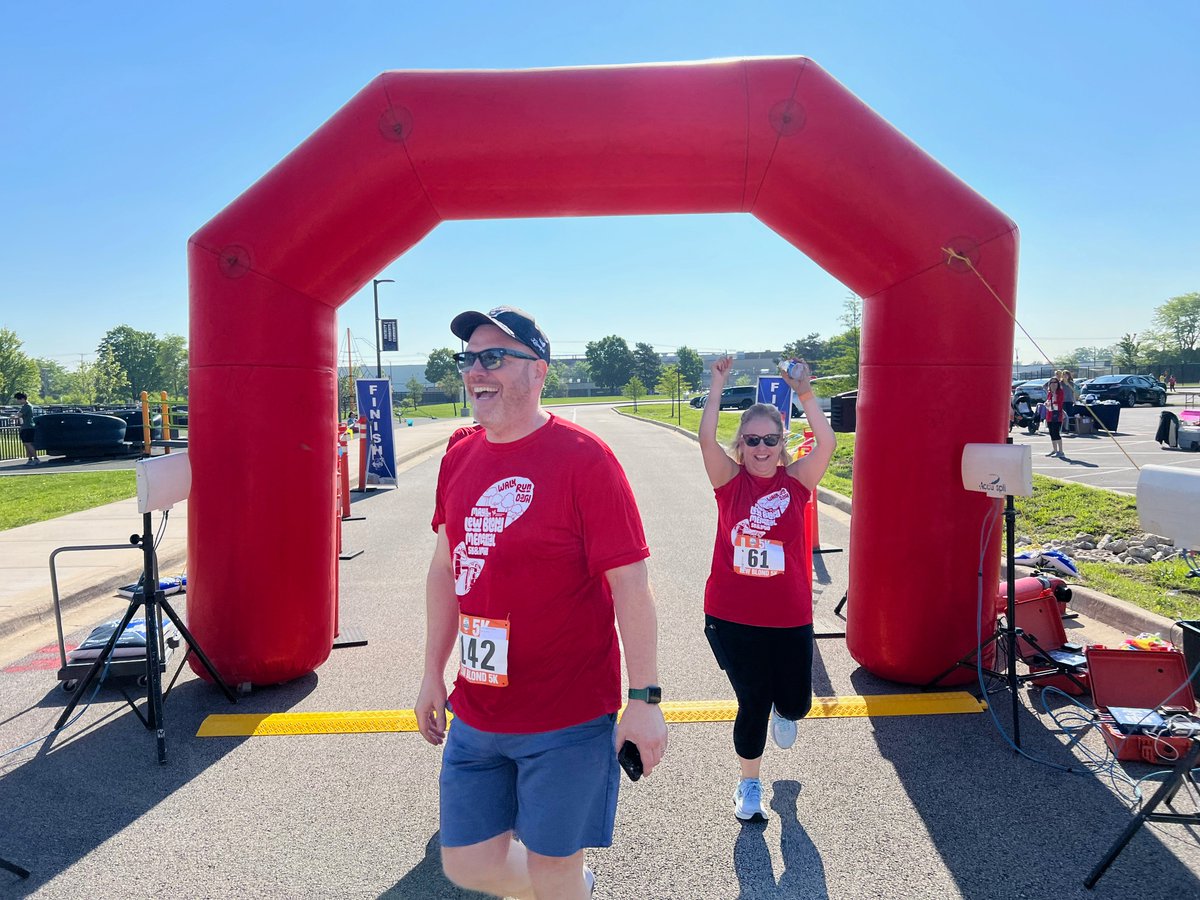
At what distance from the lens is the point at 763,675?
328 cm

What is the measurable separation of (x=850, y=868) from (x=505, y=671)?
1.75 meters

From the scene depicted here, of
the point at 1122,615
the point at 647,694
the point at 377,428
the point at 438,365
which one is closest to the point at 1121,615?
the point at 1122,615

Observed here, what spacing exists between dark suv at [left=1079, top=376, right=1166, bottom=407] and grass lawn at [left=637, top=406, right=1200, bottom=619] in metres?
27.3

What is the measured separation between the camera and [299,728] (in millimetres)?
4262

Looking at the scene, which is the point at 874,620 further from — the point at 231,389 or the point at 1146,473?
the point at 231,389

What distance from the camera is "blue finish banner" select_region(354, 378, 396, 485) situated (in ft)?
47.0

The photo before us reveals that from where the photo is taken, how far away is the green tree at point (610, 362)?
11912 cm

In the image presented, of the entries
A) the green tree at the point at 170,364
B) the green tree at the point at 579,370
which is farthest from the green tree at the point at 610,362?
the green tree at the point at 170,364

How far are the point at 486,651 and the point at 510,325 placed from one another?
950mm

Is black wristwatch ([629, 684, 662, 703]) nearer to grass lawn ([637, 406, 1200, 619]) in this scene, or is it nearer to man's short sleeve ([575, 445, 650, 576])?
man's short sleeve ([575, 445, 650, 576])

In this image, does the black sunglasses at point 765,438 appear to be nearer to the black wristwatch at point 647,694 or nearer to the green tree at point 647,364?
the black wristwatch at point 647,694

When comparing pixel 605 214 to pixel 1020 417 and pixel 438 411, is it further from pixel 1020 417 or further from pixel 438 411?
pixel 438 411

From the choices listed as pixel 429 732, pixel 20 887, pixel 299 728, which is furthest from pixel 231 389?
pixel 429 732

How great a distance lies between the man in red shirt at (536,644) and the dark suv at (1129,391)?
1494 inches
